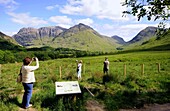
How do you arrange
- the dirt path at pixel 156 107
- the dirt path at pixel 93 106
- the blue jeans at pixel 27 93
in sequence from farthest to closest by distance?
the dirt path at pixel 156 107 → the dirt path at pixel 93 106 → the blue jeans at pixel 27 93

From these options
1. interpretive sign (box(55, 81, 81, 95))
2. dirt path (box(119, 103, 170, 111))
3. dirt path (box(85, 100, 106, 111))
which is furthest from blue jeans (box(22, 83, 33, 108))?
dirt path (box(119, 103, 170, 111))

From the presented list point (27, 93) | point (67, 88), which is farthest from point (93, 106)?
point (27, 93)

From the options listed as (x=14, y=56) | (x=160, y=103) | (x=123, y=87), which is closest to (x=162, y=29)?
(x=160, y=103)

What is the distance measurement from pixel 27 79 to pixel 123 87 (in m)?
9.53

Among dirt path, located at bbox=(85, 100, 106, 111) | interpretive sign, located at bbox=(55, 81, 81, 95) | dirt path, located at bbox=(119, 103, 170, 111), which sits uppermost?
interpretive sign, located at bbox=(55, 81, 81, 95)

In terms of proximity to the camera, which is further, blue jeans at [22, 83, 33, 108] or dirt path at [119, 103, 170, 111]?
dirt path at [119, 103, 170, 111]

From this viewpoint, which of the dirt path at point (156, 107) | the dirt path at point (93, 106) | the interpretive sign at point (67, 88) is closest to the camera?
the interpretive sign at point (67, 88)

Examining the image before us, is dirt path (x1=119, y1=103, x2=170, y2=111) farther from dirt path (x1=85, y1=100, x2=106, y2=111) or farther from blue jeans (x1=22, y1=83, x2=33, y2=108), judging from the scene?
blue jeans (x1=22, y1=83, x2=33, y2=108)

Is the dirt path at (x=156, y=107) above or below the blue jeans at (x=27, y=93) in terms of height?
below

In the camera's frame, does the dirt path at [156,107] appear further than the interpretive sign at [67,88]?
Yes

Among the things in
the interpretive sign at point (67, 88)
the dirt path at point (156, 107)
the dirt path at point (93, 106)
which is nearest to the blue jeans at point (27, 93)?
the interpretive sign at point (67, 88)

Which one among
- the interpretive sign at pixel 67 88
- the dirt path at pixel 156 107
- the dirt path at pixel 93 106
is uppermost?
the interpretive sign at pixel 67 88

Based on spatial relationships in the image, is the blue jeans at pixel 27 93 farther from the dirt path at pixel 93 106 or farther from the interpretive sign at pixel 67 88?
the dirt path at pixel 93 106

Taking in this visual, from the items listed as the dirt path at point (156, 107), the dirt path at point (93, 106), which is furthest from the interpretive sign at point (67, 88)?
the dirt path at point (156, 107)
